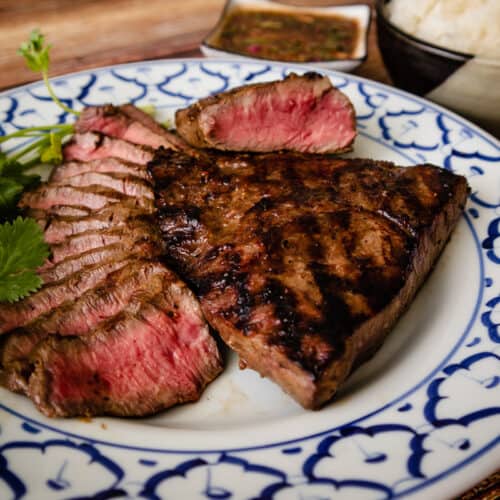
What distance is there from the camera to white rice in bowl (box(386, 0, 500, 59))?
3629 millimetres

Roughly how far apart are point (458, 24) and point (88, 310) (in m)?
2.82

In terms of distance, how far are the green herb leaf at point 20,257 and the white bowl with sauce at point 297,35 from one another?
7.37 ft

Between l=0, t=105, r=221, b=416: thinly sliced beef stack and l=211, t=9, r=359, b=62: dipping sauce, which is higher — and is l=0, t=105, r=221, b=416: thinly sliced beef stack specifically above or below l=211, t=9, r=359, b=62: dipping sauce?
below

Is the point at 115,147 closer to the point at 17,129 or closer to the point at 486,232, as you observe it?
the point at 17,129

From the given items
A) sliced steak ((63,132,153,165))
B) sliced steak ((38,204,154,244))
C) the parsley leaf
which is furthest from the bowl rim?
the parsley leaf

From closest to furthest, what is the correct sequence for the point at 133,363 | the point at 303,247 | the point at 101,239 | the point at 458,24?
1. the point at 133,363
2. the point at 303,247
3. the point at 101,239
4. the point at 458,24

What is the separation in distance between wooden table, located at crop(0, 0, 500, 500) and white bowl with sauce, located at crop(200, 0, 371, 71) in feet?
0.63

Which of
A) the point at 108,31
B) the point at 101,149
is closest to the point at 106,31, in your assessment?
the point at 108,31

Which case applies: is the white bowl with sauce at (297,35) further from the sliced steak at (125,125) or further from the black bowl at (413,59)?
the sliced steak at (125,125)

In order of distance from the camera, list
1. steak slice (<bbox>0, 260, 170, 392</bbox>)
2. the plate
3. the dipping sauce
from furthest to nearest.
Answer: the dipping sauce
steak slice (<bbox>0, 260, 170, 392</bbox>)
the plate

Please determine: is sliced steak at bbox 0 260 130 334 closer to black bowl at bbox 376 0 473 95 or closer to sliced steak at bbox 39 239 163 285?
sliced steak at bbox 39 239 163 285

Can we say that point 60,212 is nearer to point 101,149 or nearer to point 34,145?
point 101,149

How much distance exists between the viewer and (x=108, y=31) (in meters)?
5.40

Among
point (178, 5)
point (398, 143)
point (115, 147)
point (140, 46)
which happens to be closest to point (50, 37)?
point (140, 46)
